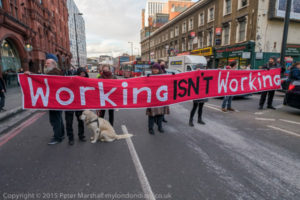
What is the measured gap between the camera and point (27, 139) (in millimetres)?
4391

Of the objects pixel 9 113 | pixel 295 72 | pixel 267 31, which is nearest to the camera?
pixel 295 72

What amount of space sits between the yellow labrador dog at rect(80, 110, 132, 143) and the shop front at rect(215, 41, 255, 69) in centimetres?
1526

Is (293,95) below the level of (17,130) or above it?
above

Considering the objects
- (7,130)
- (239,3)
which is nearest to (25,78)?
(7,130)

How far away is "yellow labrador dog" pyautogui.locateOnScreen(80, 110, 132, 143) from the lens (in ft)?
12.7

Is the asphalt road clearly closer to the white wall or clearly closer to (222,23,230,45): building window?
the white wall

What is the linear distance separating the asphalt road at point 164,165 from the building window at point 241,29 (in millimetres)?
17456

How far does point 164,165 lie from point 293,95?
5774 millimetres

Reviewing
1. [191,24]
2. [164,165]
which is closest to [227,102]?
[164,165]

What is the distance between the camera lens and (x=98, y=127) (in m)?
4.04

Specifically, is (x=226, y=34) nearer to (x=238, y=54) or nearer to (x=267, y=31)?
(x=238, y=54)

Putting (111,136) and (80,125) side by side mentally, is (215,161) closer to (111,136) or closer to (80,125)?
(111,136)

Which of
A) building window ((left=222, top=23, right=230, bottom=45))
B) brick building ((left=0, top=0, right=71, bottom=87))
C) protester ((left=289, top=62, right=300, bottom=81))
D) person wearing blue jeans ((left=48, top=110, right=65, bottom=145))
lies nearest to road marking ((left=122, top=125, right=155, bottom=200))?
person wearing blue jeans ((left=48, top=110, right=65, bottom=145))

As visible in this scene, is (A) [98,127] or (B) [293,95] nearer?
(A) [98,127]
